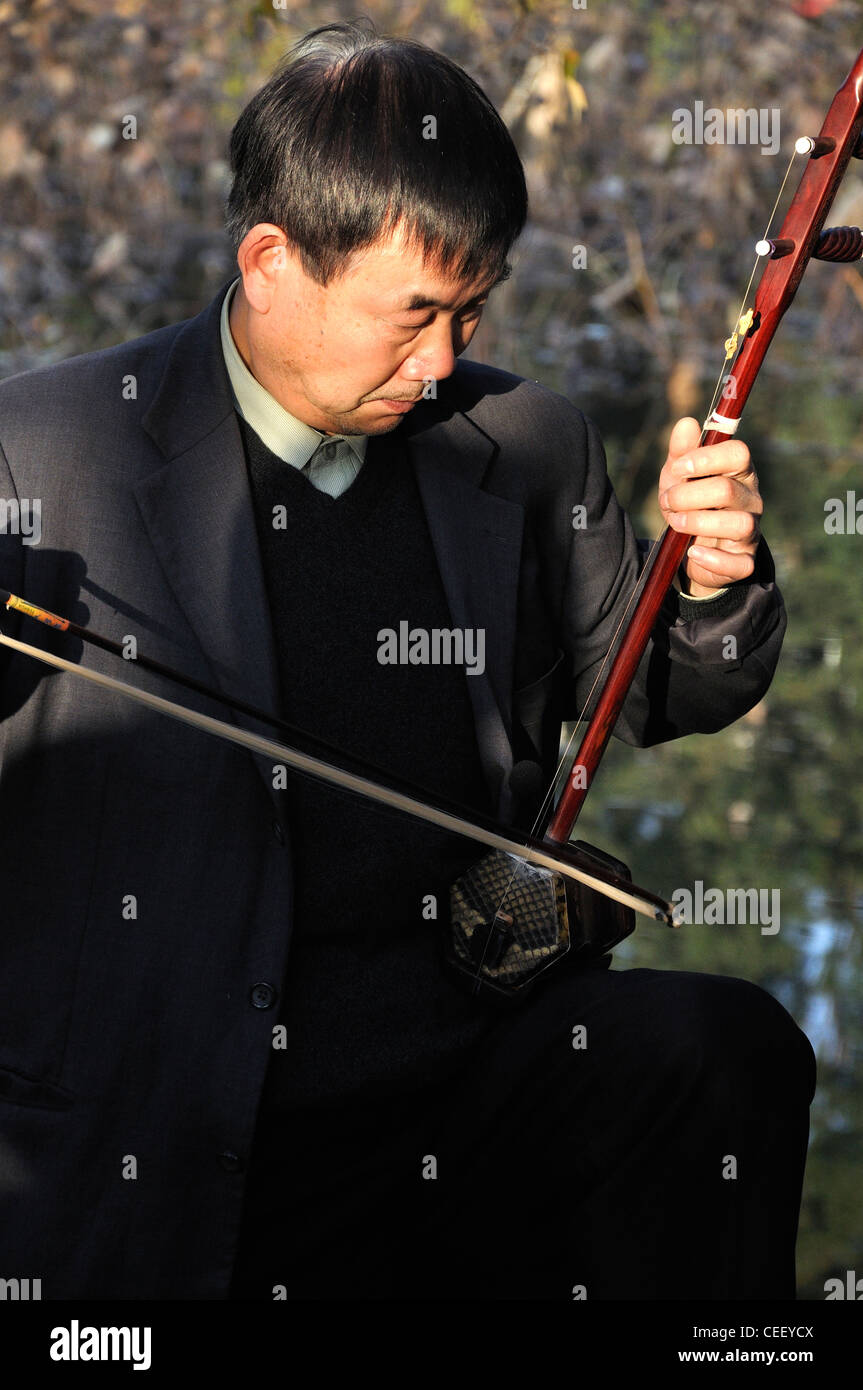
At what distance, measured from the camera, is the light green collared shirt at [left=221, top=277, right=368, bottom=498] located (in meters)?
1.80

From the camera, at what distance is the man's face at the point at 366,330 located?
5.35ft

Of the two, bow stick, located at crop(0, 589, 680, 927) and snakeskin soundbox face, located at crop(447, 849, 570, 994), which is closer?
bow stick, located at crop(0, 589, 680, 927)

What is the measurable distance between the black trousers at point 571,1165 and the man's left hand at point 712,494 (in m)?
0.42

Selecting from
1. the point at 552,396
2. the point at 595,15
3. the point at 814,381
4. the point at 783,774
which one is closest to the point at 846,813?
the point at 783,774

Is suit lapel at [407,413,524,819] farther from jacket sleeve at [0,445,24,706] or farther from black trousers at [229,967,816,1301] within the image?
jacket sleeve at [0,445,24,706]

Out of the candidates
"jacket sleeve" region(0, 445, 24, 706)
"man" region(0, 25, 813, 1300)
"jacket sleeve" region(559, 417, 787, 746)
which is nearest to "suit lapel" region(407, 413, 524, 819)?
"man" region(0, 25, 813, 1300)

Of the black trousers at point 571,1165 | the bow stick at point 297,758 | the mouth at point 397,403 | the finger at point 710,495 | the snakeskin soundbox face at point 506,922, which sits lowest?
the black trousers at point 571,1165

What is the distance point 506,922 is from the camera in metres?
1.74

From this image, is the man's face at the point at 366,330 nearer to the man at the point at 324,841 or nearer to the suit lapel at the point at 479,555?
the man at the point at 324,841

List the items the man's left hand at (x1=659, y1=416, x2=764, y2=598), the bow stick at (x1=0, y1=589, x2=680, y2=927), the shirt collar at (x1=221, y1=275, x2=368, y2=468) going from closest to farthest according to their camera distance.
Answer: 1. the bow stick at (x1=0, y1=589, x2=680, y2=927)
2. the man's left hand at (x1=659, y1=416, x2=764, y2=598)
3. the shirt collar at (x1=221, y1=275, x2=368, y2=468)

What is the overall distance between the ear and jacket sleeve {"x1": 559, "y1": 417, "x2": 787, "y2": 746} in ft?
1.53

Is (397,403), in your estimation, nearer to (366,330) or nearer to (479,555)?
(366,330)

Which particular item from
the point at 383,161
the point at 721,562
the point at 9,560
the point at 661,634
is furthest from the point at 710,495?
the point at 9,560

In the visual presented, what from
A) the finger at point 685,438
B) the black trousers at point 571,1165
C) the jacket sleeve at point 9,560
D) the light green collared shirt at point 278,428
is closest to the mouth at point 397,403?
the light green collared shirt at point 278,428
